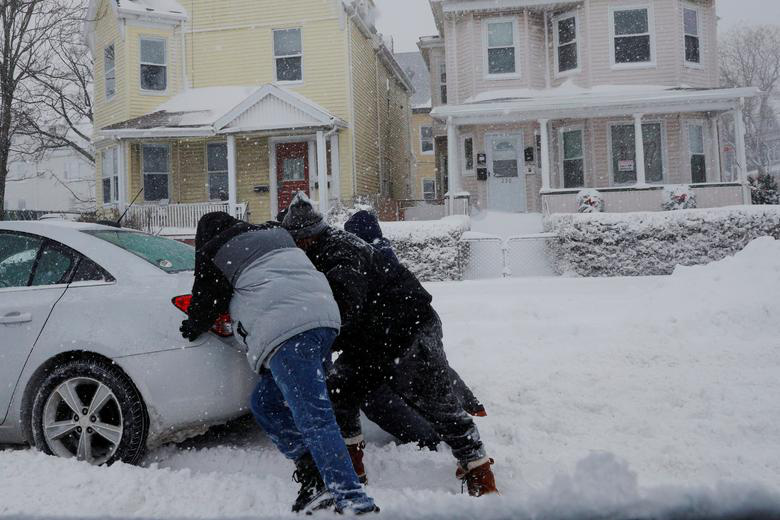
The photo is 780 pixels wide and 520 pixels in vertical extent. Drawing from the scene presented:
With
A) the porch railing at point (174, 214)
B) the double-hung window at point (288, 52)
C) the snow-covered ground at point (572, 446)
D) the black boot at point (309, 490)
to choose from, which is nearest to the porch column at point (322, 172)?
the porch railing at point (174, 214)

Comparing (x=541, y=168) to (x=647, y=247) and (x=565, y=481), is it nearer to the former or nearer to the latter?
(x=647, y=247)

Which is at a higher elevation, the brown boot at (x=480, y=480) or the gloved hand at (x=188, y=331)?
the gloved hand at (x=188, y=331)

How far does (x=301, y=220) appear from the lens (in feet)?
11.5

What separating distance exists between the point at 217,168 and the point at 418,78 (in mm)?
24288

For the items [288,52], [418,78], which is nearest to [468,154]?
[288,52]

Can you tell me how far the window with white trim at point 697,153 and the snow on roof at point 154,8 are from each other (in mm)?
A: 16985

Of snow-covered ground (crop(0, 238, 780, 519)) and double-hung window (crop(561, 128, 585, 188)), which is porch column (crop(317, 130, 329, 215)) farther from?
snow-covered ground (crop(0, 238, 780, 519))

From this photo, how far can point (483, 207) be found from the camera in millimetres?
19438

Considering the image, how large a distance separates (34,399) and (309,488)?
6.32 feet

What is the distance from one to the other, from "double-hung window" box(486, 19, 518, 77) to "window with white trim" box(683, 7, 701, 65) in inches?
213

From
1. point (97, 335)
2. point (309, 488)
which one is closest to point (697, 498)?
point (309, 488)

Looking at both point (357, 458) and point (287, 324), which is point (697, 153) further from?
point (287, 324)

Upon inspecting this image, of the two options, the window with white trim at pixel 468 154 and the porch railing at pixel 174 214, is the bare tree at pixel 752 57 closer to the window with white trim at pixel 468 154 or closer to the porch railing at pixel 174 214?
the window with white trim at pixel 468 154

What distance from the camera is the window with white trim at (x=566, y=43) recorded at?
1936 cm
